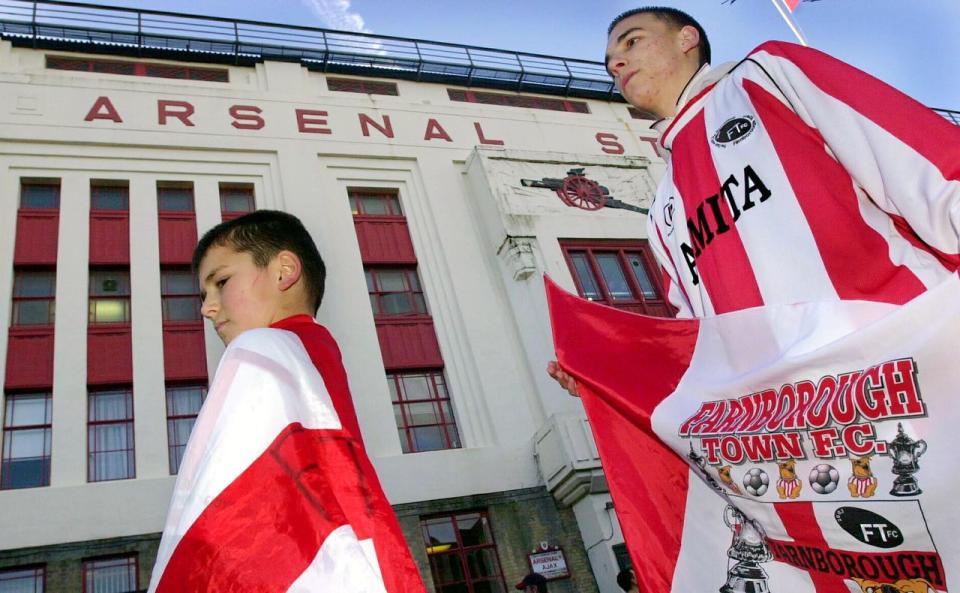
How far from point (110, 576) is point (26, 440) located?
2.95m

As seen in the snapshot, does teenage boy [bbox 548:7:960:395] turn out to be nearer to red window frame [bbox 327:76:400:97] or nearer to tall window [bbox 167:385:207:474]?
tall window [bbox 167:385:207:474]

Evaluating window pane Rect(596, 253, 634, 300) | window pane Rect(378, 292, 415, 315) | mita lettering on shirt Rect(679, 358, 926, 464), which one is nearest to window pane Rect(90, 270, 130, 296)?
window pane Rect(378, 292, 415, 315)

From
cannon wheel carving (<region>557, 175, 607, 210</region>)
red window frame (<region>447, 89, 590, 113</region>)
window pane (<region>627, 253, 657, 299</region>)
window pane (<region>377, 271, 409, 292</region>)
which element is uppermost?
red window frame (<region>447, 89, 590, 113</region>)

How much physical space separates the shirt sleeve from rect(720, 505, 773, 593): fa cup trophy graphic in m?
1.05

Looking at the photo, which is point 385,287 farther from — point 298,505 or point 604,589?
point 298,505

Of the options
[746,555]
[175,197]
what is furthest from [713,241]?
[175,197]

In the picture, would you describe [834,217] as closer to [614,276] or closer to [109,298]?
[109,298]

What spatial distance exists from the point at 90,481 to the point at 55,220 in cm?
603

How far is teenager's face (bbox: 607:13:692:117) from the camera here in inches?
112

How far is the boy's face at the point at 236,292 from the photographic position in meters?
2.06

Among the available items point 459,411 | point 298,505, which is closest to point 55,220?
point 459,411

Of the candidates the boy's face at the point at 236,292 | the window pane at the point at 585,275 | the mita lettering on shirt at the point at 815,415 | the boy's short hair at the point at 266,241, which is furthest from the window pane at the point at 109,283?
the mita lettering on shirt at the point at 815,415

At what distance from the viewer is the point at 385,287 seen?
14.9 m

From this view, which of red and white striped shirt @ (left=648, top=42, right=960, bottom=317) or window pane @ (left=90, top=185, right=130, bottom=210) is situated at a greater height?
window pane @ (left=90, top=185, right=130, bottom=210)
